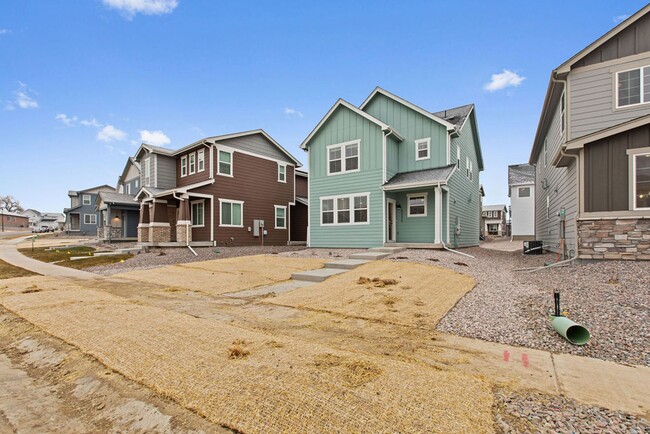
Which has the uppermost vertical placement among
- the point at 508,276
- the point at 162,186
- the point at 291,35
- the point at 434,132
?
the point at 291,35

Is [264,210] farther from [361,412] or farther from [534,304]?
[361,412]

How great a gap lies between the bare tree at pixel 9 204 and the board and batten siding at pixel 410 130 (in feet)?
314

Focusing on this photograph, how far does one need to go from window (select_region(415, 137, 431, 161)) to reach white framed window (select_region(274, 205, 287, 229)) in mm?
9824

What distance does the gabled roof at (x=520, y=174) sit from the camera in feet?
93.3

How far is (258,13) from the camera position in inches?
664

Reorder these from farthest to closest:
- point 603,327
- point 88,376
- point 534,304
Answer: point 534,304, point 603,327, point 88,376

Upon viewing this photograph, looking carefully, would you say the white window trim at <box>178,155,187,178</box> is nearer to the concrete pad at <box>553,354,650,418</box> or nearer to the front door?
the front door

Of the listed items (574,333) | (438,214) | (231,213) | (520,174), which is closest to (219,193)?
(231,213)

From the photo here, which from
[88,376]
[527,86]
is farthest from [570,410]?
[527,86]

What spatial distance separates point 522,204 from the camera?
28406mm

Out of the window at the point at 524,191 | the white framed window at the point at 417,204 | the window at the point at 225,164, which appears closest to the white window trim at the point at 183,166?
the window at the point at 225,164

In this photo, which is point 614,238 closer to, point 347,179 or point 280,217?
point 347,179

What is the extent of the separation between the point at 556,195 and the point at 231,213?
16315 millimetres

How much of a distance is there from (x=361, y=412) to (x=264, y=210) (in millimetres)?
18385
